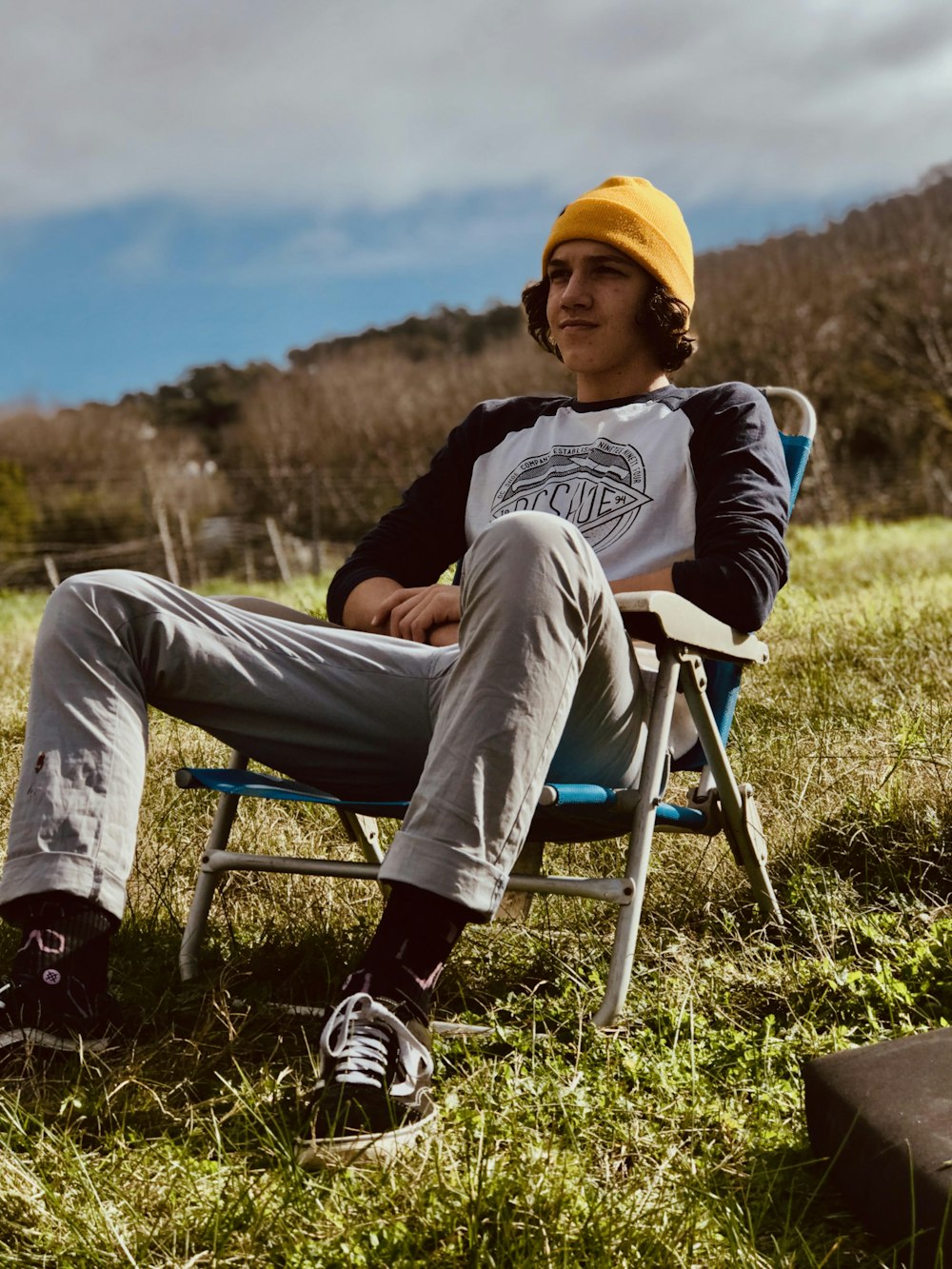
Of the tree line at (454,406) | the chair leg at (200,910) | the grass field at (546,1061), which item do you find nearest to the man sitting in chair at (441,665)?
the grass field at (546,1061)

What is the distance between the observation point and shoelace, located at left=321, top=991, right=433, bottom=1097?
5.41 feet

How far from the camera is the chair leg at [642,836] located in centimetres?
203

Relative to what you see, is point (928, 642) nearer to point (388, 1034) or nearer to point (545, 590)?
point (545, 590)

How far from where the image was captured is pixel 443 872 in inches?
69.2

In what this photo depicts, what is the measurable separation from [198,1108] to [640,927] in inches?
41.2

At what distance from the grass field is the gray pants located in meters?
0.31

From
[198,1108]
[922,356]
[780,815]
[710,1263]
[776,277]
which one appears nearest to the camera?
[710,1263]

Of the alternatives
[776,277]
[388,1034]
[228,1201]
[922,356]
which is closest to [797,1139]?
[388,1034]

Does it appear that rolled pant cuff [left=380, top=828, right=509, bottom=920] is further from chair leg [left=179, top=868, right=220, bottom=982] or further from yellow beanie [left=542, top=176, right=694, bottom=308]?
yellow beanie [left=542, top=176, right=694, bottom=308]

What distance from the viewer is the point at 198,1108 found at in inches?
71.7

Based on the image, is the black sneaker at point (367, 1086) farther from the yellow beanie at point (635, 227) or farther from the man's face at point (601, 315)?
the yellow beanie at point (635, 227)

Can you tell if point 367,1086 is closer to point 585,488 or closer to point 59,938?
point 59,938

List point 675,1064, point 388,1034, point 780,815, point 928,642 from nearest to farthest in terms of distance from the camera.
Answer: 1. point 388,1034
2. point 675,1064
3. point 780,815
4. point 928,642

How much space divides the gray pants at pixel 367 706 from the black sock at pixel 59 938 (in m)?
0.03
